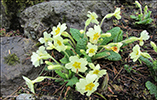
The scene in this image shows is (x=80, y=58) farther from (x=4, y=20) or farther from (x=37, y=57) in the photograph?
(x=4, y=20)

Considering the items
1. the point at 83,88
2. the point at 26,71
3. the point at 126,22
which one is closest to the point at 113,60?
the point at 83,88

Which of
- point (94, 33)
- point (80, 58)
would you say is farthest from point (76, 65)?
point (94, 33)

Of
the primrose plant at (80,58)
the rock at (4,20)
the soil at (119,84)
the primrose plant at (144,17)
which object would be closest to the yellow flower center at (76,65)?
the primrose plant at (80,58)

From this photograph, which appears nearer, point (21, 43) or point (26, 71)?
point (26, 71)

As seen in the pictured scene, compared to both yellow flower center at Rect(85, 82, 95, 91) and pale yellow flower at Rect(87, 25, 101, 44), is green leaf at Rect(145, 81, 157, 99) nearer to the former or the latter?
yellow flower center at Rect(85, 82, 95, 91)

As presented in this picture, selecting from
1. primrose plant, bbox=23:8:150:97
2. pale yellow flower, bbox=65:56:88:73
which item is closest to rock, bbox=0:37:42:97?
primrose plant, bbox=23:8:150:97

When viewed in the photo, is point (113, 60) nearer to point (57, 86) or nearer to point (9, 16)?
point (57, 86)

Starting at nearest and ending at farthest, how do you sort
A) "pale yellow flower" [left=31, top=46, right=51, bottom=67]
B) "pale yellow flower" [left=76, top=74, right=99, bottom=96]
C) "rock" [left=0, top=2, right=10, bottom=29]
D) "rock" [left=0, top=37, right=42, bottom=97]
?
"pale yellow flower" [left=76, top=74, right=99, bottom=96] < "pale yellow flower" [left=31, top=46, right=51, bottom=67] < "rock" [left=0, top=37, right=42, bottom=97] < "rock" [left=0, top=2, right=10, bottom=29]
